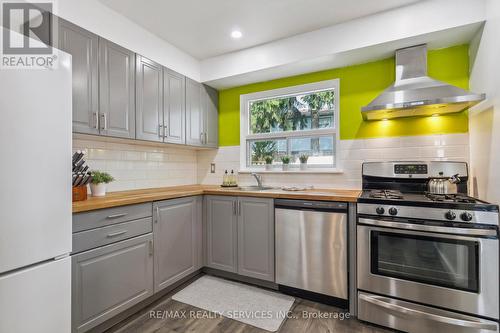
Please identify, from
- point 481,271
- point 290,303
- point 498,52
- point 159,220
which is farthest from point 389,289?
point 159,220

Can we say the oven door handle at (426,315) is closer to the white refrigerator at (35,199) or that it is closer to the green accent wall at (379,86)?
the green accent wall at (379,86)

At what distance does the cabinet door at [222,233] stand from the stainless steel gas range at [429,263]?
1241 millimetres

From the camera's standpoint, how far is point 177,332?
184cm

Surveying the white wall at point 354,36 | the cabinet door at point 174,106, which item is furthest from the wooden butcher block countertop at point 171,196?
the white wall at point 354,36

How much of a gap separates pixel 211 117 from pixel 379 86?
2.12 m

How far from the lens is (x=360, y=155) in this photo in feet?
8.82

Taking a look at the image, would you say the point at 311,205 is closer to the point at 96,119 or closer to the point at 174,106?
the point at 174,106

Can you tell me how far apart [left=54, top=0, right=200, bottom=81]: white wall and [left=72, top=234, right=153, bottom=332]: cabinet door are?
5.98ft

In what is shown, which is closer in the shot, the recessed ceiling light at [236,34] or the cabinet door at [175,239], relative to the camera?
the cabinet door at [175,239]

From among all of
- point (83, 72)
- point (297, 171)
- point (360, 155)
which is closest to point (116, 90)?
point (83, 72)

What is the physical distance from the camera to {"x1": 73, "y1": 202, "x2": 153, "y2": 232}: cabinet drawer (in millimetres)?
1628

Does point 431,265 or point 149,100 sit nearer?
point 431,265

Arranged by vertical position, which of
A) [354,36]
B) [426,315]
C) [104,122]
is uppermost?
[354,36]

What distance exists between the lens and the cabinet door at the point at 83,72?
1.85 meters
